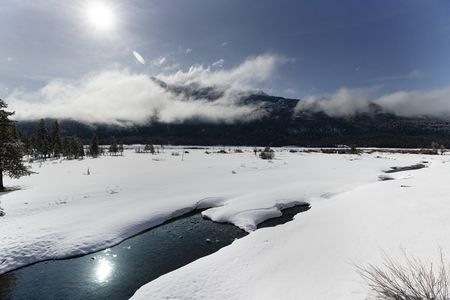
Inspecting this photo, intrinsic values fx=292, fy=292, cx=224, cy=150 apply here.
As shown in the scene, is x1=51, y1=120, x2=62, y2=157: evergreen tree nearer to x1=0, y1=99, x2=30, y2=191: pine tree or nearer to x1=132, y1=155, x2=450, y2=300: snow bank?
x1=0, y1=99, x2=30, y2=191: pine tree

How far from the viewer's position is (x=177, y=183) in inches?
1150

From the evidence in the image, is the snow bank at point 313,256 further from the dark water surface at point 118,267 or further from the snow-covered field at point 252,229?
the dark water surface at point 118,267

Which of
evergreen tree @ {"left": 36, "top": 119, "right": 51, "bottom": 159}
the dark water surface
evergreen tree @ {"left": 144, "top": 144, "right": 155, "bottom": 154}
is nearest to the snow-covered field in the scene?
the dark water surface

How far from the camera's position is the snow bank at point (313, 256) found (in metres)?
8.56

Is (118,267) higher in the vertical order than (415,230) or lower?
lower

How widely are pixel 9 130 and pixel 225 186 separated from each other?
22311mm

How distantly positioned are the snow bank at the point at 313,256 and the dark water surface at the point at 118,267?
129cm

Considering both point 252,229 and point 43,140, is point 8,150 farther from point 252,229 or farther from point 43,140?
point 43,140

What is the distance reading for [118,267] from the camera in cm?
1206

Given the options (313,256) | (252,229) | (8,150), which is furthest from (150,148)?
(313,256)

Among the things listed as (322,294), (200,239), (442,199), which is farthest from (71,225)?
(442,199)

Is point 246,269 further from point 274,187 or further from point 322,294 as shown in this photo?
point 274,187

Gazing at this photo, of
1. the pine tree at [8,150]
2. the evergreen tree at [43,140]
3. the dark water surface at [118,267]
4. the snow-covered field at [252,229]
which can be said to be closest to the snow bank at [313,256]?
the snow-covered field at [252,229]

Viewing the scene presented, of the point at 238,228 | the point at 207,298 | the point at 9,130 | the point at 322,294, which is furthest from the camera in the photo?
A: the point at 9,130
